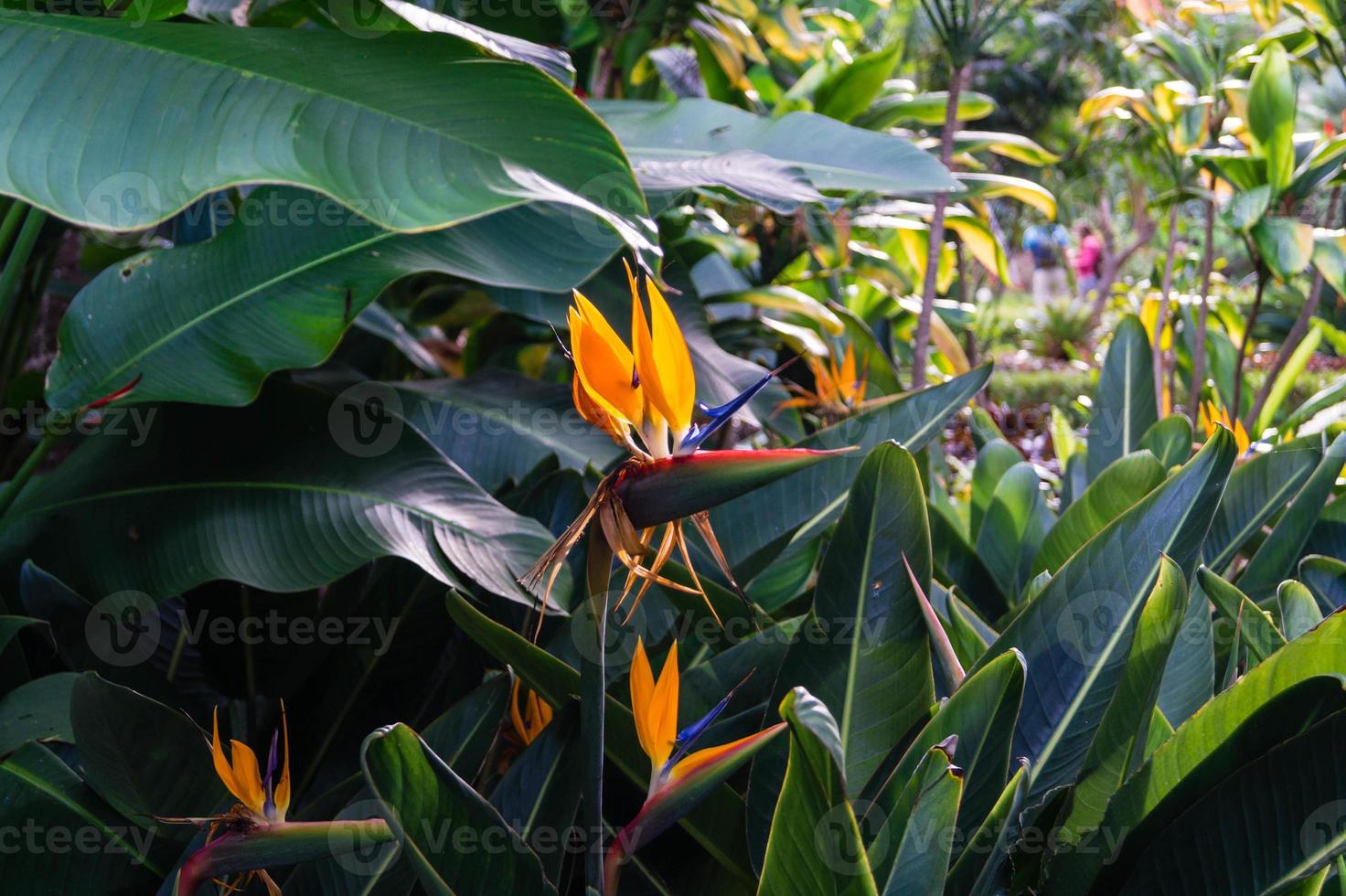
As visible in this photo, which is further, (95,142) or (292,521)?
(292,521)

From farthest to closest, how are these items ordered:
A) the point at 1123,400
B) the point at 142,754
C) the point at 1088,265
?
the point at 1088,265, the point at 1123,400, the point at 142,754

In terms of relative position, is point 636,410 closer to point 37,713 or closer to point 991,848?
A: point 991,848

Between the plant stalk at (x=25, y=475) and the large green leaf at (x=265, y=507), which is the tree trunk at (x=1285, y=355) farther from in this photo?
the plant stalk at (x=25, y=475)

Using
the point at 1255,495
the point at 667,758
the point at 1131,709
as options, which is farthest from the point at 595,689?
the point at 1255,495

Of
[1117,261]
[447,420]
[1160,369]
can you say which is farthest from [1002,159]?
[447,420]

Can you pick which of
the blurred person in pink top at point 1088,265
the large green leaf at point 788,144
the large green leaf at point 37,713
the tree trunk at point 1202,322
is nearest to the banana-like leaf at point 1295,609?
the large green leaf at point 788,144

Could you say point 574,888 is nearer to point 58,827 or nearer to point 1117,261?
point 58,827

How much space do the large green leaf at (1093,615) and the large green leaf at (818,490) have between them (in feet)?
0.89

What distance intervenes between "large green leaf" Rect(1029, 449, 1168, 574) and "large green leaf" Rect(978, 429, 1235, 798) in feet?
0.98

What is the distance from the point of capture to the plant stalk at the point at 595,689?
1.44ft

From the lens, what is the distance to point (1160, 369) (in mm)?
2109

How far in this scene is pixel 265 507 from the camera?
99cm

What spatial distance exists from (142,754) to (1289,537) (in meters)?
1.00

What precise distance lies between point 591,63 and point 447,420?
3.69 ft
